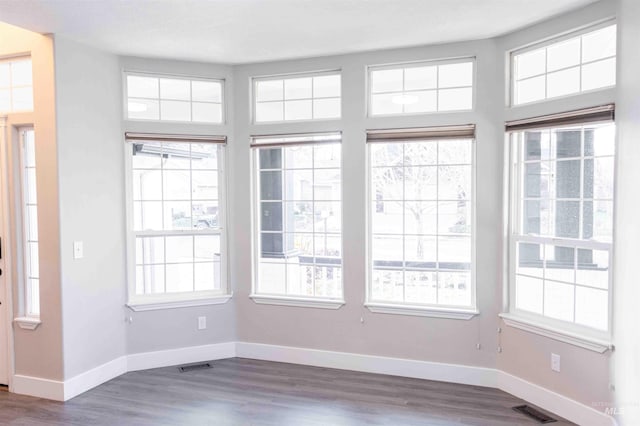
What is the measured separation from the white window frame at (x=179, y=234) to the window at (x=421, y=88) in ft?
5.11

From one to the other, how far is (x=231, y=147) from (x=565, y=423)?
352 centimetres

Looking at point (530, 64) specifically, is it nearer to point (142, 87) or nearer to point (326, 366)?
point (326, 366)

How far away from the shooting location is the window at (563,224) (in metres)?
3.07

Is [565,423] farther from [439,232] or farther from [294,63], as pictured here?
[294,63]

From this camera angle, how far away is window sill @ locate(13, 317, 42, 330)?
3668 mm

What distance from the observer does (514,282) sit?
3.70 meters

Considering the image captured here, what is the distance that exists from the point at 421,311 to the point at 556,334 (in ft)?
3.47

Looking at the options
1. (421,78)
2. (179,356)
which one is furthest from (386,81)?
(179,356)

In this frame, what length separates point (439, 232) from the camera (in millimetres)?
3977

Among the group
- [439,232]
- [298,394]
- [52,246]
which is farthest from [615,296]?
[52,246]

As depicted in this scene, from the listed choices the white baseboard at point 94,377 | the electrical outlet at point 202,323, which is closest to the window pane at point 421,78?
the electrical outlet at point 202,323

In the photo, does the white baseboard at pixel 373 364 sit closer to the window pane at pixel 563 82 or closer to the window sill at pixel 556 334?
the window sill at pixel 556 334

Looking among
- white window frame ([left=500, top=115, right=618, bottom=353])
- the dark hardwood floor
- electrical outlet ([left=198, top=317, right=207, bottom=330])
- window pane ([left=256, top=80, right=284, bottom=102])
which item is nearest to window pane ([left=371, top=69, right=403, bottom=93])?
window pane ([left=256, top=80, right=284, bottom=102])

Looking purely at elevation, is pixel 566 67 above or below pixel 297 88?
below
